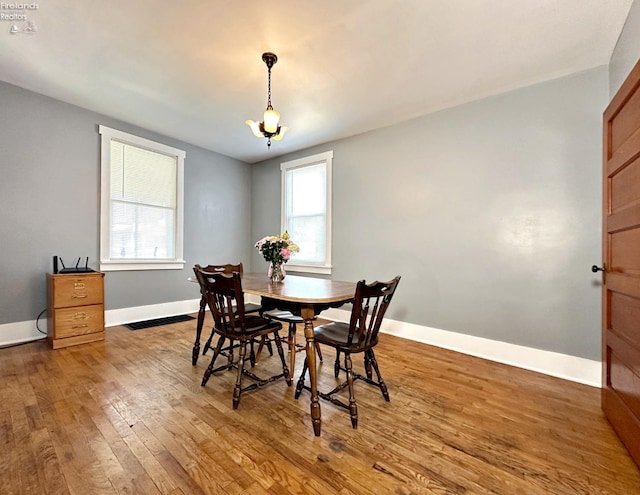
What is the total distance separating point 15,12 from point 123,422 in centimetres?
286

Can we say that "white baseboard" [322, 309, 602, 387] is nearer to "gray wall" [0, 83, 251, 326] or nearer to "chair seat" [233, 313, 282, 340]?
"chair seat" [233, 313, 282, 340]

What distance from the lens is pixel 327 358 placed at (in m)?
2.77

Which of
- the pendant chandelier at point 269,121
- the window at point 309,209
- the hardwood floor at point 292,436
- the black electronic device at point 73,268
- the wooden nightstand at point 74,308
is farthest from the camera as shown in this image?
the window at point 309,209

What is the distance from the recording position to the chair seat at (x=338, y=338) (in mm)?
1723

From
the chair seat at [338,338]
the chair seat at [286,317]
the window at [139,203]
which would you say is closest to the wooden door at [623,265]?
the chair seat at [338,338]

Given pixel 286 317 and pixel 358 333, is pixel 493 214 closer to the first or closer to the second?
pixel 358 333

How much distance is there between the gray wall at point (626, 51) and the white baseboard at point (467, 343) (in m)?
2.22

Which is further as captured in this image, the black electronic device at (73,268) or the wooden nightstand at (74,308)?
the black electronic device at (73,268)

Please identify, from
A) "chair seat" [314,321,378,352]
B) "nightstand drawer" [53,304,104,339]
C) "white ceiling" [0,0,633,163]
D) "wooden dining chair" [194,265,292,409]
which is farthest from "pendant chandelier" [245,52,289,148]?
"nightstand drawer" [53,304,104,339]

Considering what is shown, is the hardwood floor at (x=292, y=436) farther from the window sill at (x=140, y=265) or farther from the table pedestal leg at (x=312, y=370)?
the window sill at (x=140, y=265)

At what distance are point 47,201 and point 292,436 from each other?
3651mm

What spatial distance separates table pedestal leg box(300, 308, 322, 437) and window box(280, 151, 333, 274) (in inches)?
96.3

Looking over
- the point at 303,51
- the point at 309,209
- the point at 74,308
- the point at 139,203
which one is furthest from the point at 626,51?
the point at 74,308

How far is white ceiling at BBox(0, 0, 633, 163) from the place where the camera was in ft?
6.23
